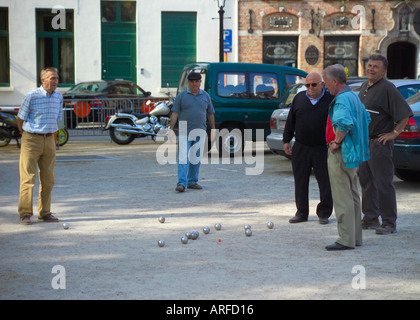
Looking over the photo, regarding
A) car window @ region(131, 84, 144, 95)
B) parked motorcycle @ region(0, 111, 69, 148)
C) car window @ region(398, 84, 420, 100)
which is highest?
car window @ region(398, 84, 420, 100)

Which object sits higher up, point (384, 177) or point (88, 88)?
point (88, 88)

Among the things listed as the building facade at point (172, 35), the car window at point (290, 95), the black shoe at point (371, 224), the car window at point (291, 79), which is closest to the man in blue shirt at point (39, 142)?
the black shoe at point (371, 224)

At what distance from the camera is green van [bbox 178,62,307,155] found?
52.6 feet

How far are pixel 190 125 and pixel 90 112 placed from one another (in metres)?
10.5

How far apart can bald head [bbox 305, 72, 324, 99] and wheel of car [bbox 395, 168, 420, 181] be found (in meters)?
3.89

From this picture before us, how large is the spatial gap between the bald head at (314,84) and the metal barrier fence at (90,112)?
1244 cm

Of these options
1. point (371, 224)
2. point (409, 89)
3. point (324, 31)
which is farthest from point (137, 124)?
point (324, 31)

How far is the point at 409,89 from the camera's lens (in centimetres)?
1205

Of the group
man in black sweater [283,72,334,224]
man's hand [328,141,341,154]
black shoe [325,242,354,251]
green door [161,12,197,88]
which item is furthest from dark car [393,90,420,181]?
green door [161,12,197,88]

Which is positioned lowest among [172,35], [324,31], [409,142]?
[409,142]

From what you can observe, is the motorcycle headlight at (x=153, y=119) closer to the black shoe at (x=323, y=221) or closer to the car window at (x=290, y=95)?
the car window at (x=290, y=95)

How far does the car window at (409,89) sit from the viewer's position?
11991 mm

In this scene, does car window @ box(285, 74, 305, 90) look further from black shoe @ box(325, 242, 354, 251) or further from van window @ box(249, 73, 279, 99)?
black shoe @ box(325, 242, 354, 251)

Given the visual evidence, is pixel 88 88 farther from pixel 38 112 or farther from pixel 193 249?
pixel 193 249
